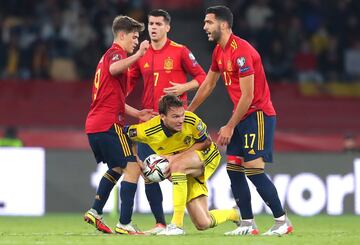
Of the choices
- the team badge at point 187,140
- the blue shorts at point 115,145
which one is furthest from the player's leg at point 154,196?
the team badge at point 187,140

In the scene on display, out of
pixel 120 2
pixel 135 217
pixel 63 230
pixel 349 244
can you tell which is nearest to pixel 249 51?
pixel 349 244

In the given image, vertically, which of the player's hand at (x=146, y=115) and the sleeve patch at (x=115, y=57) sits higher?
the sleeve patch at (x=115, y=57)

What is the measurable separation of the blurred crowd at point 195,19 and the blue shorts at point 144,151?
832 centimetres

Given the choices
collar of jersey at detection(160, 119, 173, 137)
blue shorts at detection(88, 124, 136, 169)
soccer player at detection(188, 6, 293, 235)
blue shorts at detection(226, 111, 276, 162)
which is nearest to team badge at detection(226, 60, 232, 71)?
soccer player at detection(188, 6, 293, 235)

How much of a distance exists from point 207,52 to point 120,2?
1.90 metres

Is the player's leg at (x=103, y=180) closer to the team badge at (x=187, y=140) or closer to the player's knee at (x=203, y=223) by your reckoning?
the team badge at (x=187, y=140)

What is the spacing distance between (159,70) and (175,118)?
1.24 meters

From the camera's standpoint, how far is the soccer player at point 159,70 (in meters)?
11.8

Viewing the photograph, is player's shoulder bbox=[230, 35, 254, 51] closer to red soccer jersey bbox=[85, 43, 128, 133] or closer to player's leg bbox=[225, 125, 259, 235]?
player's leg bbox=[225, 125, 259, 235]

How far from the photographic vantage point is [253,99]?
36.2 feet

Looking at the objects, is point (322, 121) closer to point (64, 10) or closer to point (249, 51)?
point (64, 10)

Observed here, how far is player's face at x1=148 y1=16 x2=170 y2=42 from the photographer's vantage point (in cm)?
1174

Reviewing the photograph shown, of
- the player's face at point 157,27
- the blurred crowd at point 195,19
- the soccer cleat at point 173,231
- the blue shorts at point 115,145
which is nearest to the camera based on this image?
the soccer cleat at point 173,231

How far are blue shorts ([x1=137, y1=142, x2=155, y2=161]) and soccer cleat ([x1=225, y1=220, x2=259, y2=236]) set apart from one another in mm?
1226
